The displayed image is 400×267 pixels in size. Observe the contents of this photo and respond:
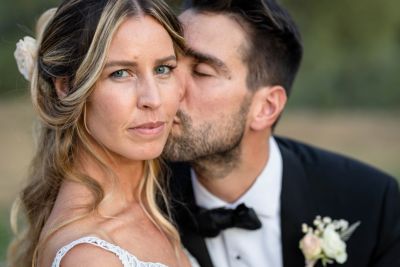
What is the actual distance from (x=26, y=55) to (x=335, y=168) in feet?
6.41

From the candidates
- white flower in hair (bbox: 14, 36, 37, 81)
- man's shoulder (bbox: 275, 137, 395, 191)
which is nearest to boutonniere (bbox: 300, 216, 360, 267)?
man's shoulder (bbox: 275, 137, 395, 191)

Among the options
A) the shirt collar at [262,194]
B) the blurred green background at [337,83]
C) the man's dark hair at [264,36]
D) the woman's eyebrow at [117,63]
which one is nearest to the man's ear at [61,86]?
the woman's eyebrow at [117,63]

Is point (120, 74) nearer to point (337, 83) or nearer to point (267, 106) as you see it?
point (267, 106)

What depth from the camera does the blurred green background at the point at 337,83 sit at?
45.5 feet

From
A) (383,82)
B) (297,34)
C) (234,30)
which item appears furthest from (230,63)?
(383,82)

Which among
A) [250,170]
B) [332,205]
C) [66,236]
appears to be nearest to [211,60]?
[250,170]

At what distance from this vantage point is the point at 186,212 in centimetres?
405

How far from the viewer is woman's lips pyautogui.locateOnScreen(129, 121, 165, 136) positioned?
2947mm

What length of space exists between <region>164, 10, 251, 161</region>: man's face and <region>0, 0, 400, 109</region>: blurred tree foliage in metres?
9.53

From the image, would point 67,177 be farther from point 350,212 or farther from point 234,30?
point 350,212

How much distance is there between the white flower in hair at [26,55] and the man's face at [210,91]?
2.67 feet

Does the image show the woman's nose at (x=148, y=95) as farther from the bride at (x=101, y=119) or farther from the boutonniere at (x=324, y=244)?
the boutonniere at (x=324, y=244)

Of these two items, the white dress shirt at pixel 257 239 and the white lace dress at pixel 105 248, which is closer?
the white lace dress at pixel 105 248

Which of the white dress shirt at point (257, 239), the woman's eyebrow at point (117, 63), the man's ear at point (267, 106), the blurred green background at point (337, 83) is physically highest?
the woman's eyebrow at point (117, 63)
